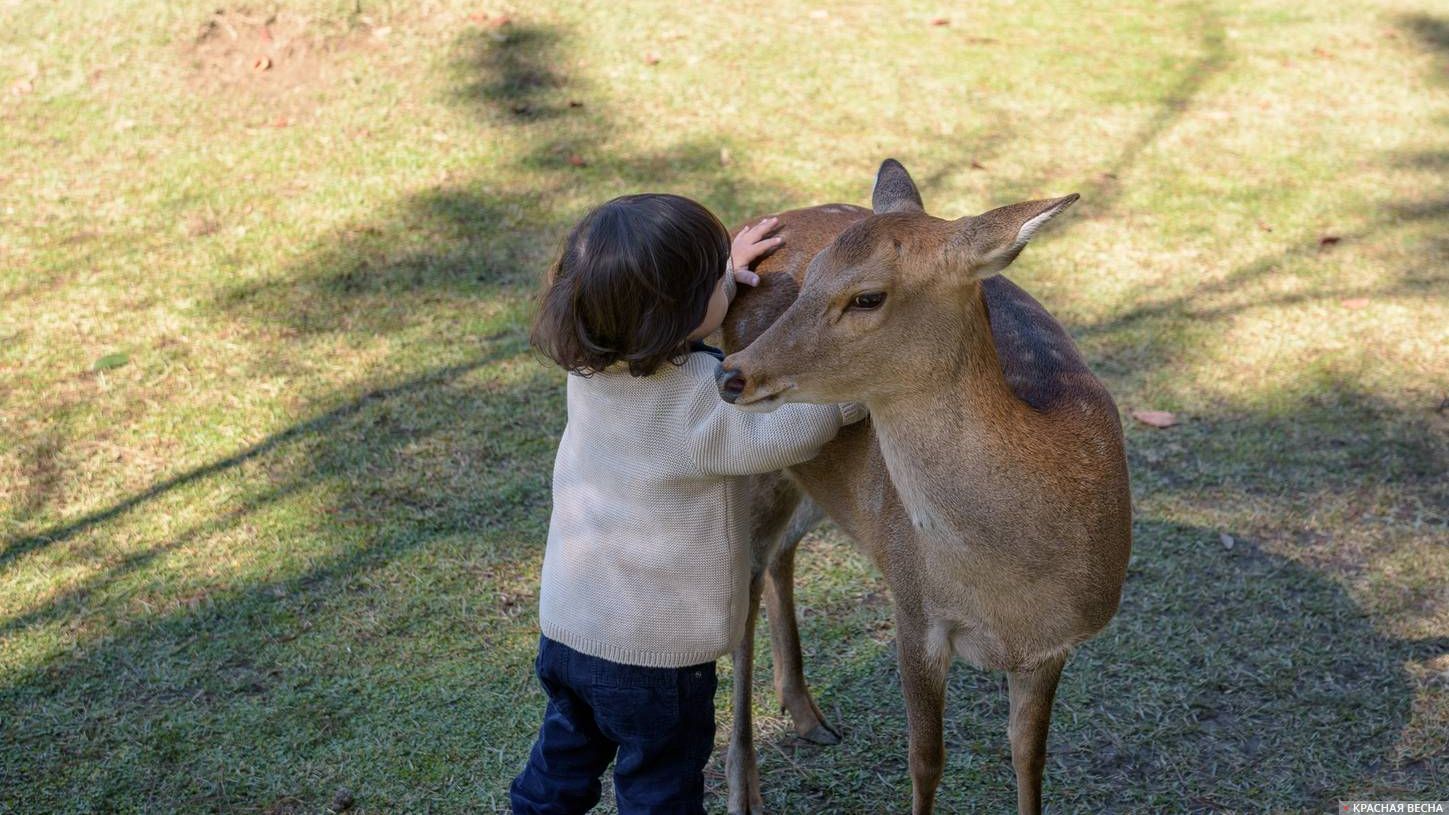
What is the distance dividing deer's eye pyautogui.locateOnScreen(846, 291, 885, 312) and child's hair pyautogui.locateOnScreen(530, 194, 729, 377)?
0.31 metres

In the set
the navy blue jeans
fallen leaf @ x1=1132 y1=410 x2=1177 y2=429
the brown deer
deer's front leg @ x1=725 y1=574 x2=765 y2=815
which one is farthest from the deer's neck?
fallen leaf @ x1=1132 y1=410 x2=1177 y2=429

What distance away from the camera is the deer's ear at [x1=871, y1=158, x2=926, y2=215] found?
3148 millimetres

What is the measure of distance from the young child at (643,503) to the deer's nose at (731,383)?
0.11 metres

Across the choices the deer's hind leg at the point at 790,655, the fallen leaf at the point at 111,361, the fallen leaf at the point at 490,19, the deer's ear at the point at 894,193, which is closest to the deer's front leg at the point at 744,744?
the deer's hind leg at the point at 790,655

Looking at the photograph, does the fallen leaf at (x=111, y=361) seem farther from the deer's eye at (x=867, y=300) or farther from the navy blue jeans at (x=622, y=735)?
the deer's eye at (x=867, y=300)

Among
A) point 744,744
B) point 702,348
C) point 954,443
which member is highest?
point 702,348

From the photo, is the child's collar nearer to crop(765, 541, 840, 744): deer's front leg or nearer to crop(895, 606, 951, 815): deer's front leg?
crop(895, 606, 951, 815): deer's front leg

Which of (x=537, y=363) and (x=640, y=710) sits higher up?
(x=640, y=710)

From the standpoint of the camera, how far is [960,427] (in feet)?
9.02

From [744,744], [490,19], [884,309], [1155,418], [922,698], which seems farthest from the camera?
[490,19]

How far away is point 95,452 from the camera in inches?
205

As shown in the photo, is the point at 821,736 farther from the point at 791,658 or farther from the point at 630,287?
the point at 630,287

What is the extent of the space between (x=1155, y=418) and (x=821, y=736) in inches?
88.5

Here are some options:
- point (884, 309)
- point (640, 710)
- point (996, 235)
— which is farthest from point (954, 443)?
point (640, 710)
